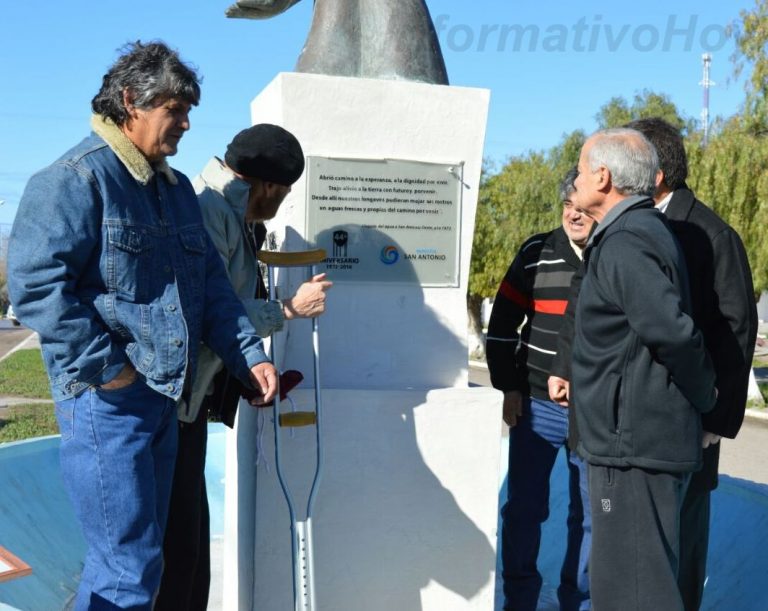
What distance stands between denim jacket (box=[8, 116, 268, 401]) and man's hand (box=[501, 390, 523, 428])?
1752 mm

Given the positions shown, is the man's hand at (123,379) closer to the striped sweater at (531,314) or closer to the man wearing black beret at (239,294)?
the man wearing black beret at (239,294)

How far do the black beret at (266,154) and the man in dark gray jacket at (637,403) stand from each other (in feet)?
3.67

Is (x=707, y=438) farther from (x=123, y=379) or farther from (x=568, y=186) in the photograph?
(x=123, y=379)

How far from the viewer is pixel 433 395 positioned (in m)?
3.82

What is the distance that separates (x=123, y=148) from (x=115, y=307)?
47 cm

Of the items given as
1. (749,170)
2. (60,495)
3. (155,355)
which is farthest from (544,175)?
(155,355)

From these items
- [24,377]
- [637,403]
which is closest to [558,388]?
Answer: [637,403]

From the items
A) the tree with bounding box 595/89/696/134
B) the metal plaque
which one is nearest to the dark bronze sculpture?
the metal plaque

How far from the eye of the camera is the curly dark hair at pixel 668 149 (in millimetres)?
3465

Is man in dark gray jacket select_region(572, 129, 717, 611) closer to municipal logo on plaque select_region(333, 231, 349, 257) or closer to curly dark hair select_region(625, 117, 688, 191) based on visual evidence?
curly dark hair select_region(625, 117, 688, 191)

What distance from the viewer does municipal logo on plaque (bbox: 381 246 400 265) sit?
385cm

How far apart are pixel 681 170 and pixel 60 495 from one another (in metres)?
4.28

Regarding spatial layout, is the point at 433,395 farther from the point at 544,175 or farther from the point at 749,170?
the point at 544,175

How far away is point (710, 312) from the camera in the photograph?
331 centimetres
